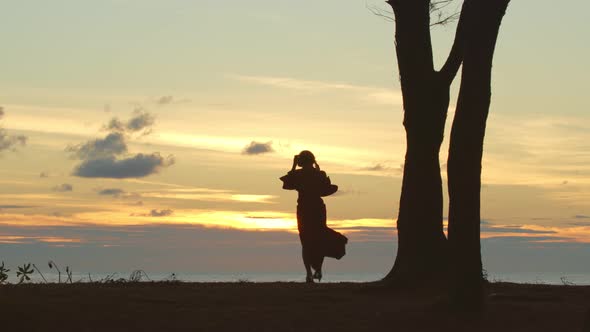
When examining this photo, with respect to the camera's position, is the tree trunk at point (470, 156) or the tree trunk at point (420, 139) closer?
the tree trunk at point (470, 156)

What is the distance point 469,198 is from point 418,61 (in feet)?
14.1

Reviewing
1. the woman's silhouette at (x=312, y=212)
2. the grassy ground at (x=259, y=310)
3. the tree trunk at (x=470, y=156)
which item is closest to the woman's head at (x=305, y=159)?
the woman's silhouette at (x=312, y=212)

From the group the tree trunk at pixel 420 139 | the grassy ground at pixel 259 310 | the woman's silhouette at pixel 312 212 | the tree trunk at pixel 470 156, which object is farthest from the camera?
the woman's silhouette at pixel 312 212

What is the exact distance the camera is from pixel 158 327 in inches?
547

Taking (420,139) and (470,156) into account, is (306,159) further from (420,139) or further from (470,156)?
(470,156)

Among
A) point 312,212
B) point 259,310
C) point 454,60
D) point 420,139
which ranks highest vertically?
point 454,60

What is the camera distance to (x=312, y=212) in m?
21.8

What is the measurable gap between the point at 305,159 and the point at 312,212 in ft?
3.82

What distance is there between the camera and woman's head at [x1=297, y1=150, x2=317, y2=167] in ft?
70.7

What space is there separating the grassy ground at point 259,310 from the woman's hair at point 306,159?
14.5 feet

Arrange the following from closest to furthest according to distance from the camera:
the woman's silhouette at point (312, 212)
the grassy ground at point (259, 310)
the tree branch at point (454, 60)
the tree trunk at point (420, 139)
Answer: the grassy ground at point (259, 310)
the tree branch at point (454, 60)
the tree trunk at point (420, 139)
the woman's silhouette at point (312, 212)

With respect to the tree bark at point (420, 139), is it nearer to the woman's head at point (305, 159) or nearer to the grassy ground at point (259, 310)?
the grassy ground at point (259, 310)

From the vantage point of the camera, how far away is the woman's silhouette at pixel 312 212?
21.5 metres

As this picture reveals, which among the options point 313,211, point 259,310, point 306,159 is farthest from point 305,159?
point 259,310
